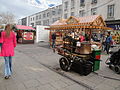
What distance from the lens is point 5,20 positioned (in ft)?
127

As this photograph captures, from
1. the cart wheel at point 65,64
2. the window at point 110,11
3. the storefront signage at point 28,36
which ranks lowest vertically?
the cart wheel at point 65,64

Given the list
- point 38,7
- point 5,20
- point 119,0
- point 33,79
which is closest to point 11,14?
point 5,20

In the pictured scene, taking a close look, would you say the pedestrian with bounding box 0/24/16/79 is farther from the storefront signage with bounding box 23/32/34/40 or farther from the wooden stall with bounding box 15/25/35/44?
the storefront signage with bounding box 23/32/34/40

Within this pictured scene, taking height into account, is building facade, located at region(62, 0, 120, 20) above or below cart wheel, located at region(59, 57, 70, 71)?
above

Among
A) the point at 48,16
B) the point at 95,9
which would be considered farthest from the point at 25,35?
the point at 48,16

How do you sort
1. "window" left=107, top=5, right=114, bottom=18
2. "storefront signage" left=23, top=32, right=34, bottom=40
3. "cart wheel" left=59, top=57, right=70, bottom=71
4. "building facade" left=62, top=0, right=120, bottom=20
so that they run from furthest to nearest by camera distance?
"window" left=107, top=5, right=114, bottom=18 < "storefront signage" left=23, top=32, right=34, bottom=40 < "building facade" left=62, top=0, right=120, bottom=20 < "cart wheel" left=59, top=57, right=70, bottom=71

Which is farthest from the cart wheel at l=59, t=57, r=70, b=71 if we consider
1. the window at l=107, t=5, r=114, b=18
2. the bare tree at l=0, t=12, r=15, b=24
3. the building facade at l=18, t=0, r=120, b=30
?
the bare tree at l=0, t=12, r=15, b=24

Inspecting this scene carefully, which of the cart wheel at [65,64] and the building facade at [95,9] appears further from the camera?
the building facade at [95,9]

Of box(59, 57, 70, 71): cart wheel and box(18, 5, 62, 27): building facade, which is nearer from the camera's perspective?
box(59, 57, 70, 71): cart wheel

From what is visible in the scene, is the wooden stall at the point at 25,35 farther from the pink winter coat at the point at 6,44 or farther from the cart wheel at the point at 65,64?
the pink winter coat at the point at 6,44

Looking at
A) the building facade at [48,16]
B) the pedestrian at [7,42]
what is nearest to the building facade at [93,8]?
the building facade at [48,16]

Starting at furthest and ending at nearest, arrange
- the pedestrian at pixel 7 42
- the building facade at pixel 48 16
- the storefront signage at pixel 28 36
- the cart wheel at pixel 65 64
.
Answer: the building facade at pixel 48 16, the storefront signage at pixel 28 36, the cart wheel at pixel 65 64, the pedestrian at pixel 7 42

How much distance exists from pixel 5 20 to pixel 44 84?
137 ft

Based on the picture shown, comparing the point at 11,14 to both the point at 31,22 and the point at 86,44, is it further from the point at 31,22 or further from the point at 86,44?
the point at 86,44
